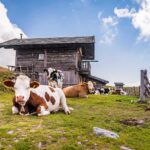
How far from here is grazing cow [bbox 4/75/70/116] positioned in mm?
11219

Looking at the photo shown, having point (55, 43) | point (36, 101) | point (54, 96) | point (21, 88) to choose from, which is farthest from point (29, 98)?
point (55, 43)

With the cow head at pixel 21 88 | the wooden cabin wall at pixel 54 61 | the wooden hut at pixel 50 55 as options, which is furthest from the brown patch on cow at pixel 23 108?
the wooden cabin wall at pixel 54 61

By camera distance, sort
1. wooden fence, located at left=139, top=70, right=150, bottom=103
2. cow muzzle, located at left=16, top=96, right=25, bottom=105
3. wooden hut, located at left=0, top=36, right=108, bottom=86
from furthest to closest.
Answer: wooden hut, located at left=0, top=36, right=108, bottom=86, wooden fence, located at left=139, top=70, right=150, bottom=103, cow muzzle, located at left=16, top=96, right=25, bottom=105

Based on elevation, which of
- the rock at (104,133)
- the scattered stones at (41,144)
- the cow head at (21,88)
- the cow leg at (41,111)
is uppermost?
the cow head at (21,88)

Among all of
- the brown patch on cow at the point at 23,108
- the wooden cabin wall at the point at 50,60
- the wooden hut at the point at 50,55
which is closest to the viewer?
the brown patch on cow at the point at 23,108

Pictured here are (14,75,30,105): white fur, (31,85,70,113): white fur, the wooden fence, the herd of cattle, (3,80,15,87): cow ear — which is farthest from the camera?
the wooden fence

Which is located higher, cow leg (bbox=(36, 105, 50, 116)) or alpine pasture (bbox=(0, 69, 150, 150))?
cow leg (bbox=(36, 105, 50, 116))

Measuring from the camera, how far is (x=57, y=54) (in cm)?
4594

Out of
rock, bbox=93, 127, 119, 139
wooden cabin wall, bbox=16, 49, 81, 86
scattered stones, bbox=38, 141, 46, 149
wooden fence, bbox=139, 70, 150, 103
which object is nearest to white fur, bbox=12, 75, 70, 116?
rock, bbox=93, 127, 119, 139

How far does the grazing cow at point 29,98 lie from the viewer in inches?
442

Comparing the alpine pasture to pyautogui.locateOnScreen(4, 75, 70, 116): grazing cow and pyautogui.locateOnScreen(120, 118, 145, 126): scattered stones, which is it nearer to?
pyautogui.locateOnScreen(120, 118, 145, 126): scattered stones

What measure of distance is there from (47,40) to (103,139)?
39934 mm

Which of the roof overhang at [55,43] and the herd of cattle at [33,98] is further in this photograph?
the roof overhang at [55,43]

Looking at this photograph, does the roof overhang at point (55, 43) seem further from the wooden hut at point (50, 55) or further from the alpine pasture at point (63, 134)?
the alpine pasture at point (63, 134)
